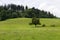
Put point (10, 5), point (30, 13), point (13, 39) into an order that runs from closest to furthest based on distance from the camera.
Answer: point (13, 39) → point (30, 13) → point (10, 5)

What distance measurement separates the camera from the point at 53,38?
28.2 metres

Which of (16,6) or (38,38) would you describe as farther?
(16,6)

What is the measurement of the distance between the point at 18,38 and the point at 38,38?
287 centimetres

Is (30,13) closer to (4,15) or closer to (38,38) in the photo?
(4,15)

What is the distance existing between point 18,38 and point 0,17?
62274 millimetres

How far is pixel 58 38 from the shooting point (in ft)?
93.2

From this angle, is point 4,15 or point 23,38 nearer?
point 23,38

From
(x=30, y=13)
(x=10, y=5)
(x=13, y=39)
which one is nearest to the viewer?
(x=13, y=39)

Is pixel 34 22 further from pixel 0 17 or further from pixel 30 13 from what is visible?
pixel 30 13

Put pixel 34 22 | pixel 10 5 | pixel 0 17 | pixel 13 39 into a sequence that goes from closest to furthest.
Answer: pixel 13 39, pixel 34 22, pixel 0 17, pixel 10 5

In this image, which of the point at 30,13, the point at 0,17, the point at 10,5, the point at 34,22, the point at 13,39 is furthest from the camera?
the point at 10,5

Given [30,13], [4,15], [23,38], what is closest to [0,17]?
[4,15]

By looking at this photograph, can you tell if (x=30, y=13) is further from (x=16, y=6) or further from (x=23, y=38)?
(x=23, y=38)

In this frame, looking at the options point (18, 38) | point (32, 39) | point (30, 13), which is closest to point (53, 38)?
point (32, 39)
